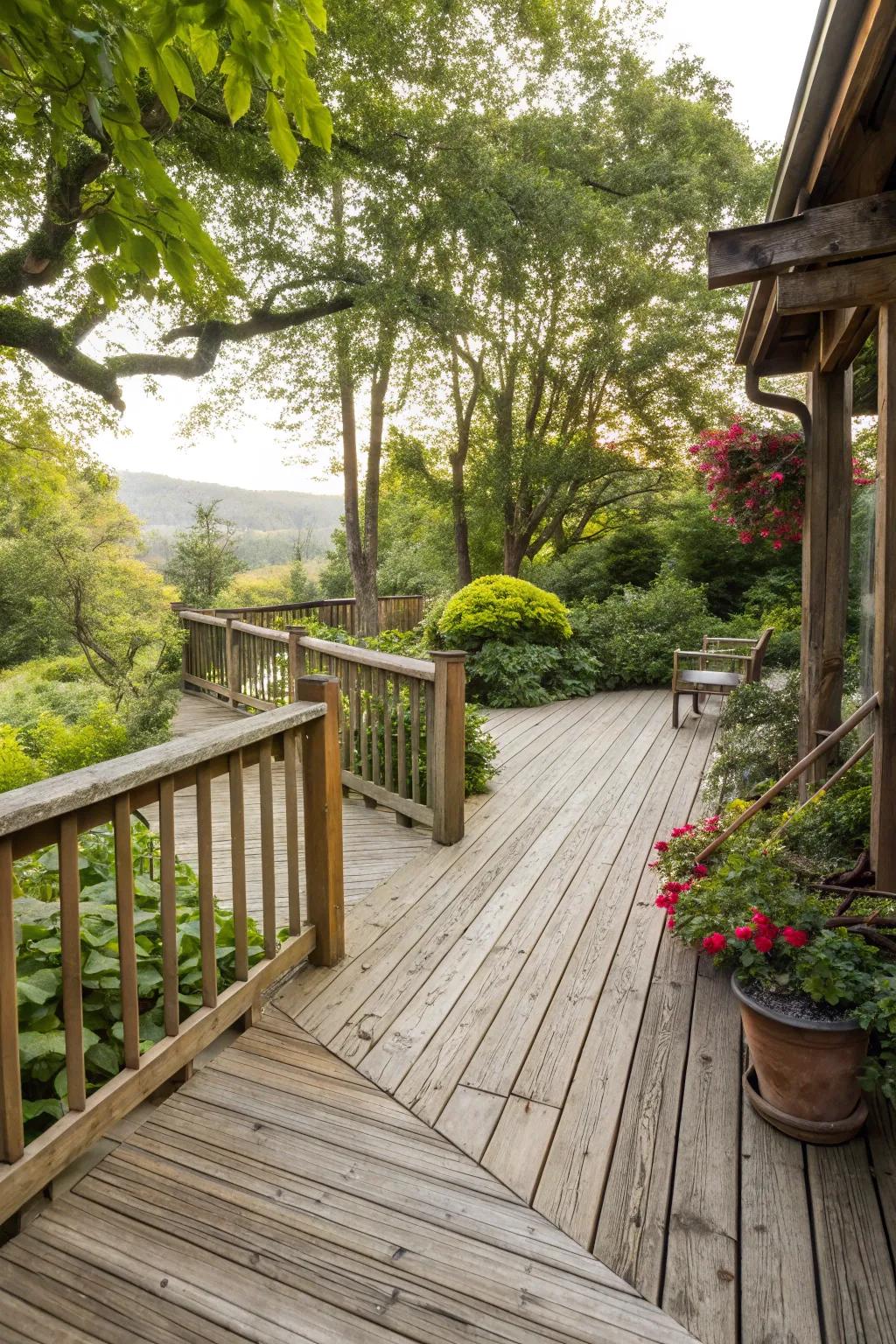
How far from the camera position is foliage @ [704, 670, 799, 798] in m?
4.14

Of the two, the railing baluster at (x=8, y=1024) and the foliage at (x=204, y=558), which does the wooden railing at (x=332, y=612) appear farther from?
the foliage at (x=204, y=558)

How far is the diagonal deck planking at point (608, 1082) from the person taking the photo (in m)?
1.42

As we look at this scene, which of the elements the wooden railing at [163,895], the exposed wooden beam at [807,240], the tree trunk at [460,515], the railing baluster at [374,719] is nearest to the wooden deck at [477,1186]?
the wooden railing at [163,895]

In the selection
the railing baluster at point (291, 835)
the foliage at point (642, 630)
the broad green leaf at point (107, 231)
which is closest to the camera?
the broad green leaf at point (107, 231)

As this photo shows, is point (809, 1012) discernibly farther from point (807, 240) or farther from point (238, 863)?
point (807, 240)

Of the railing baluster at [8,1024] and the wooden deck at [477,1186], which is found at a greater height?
the railing baluster at [8,1024]

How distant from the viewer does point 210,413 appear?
11180 mm

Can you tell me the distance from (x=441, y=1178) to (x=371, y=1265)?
0.86 ft

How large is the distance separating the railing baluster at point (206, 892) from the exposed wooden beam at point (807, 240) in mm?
2158

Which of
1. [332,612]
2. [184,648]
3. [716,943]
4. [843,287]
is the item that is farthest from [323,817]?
[332,612]

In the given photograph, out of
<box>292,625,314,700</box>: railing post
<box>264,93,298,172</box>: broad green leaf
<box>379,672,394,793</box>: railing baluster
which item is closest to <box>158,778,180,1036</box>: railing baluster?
<box>264,93,298,172</box>: broad green leaf

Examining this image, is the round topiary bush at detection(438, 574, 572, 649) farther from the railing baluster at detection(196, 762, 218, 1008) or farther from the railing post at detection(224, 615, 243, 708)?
the railing baluster at detection(196, 762, 218, 1008)

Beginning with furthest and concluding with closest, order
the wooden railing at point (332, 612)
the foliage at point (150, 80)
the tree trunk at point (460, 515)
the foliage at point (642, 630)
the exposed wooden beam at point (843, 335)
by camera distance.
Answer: the tree trunk at point (460, 515), the wooden railing at point (332, 612), the foliage at point (642, 630), the exposed wooden beam at point (843, 335), the foliage at point (150, 80)

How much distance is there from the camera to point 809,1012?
1.72m
